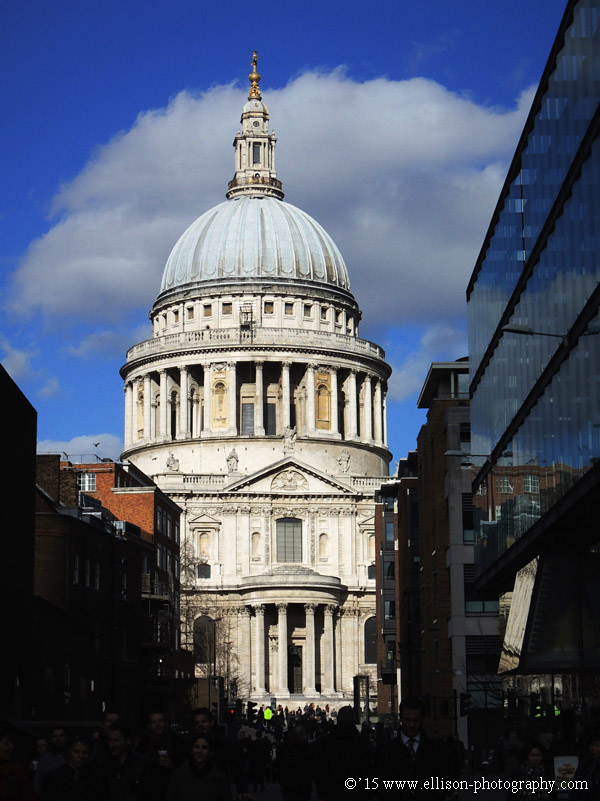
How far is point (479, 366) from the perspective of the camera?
162 ft

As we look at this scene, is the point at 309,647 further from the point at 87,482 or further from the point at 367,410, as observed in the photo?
the point at 87,482

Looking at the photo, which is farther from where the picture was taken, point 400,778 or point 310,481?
point 310,481

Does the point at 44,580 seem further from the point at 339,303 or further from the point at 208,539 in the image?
the point at 339,303

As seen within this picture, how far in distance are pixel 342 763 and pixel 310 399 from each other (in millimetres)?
128758

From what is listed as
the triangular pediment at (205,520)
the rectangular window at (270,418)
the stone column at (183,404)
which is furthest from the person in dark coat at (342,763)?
the rectangular window at (270,418)

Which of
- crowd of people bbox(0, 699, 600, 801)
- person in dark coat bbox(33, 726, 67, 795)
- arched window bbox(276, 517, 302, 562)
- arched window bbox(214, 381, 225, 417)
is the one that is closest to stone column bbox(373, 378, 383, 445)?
arched window bbox(214, 381, 225, 417)

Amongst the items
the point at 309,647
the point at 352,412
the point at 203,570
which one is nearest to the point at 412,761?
the point at 309,647

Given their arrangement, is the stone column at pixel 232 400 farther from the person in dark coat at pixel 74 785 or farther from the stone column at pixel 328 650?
the person in dark coat at pixel 74 785

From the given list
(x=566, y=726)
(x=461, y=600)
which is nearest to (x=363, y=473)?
(x=461, y=600)

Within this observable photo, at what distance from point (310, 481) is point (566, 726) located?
95.8m

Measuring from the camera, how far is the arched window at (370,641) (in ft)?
419

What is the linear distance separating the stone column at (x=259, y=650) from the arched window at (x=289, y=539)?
6963 millimetres

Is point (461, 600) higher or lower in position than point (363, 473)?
lower

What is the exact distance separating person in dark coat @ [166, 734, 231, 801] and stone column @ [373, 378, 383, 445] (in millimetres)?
133646
